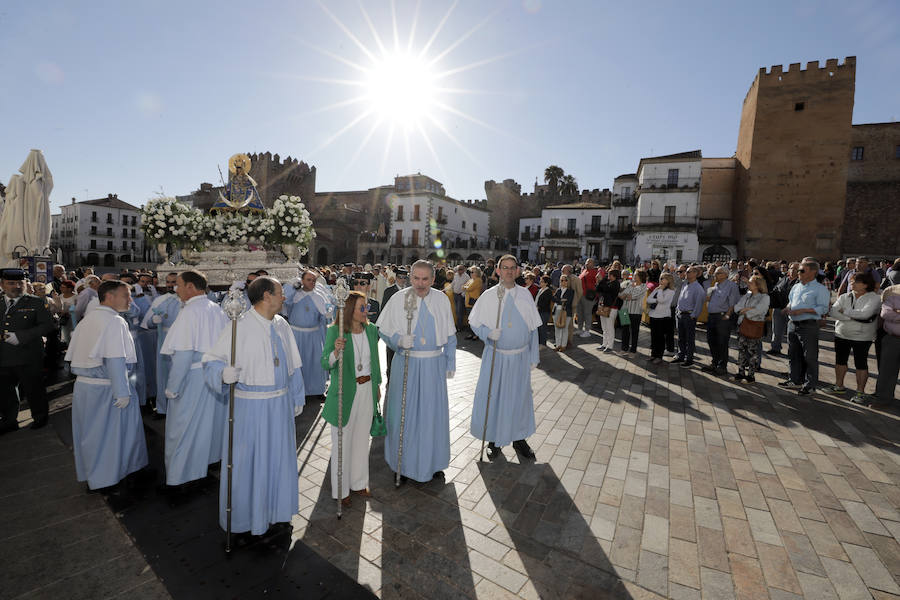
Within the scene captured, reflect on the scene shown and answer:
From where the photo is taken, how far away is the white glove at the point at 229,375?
3008 mm

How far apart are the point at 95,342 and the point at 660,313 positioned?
961cm

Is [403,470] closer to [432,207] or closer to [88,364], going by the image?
[88,364]

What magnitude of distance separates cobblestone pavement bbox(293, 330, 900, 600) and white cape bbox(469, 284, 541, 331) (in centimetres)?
156

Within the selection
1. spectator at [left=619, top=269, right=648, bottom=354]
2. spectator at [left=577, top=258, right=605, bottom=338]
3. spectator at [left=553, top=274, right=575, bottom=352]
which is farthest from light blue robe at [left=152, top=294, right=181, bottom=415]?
spectator at [left=577, top=258, right=605, bottom=338]

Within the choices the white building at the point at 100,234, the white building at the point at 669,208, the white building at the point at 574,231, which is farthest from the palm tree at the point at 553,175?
the white building at the point at 100,234

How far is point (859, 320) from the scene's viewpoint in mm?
6680

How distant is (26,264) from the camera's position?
356 inches

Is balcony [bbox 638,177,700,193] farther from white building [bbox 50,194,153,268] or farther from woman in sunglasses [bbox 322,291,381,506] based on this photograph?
white building [bbox 50,194,153,268]

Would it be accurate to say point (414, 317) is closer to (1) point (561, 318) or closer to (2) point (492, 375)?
(2) point (492, 375)

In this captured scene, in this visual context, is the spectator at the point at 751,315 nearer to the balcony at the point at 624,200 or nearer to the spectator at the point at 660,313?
the spectator at the point at 660,313

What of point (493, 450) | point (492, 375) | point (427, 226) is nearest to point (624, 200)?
point (427, 226)

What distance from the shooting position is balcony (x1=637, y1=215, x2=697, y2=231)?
34906 mm

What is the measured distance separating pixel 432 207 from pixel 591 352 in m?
38.9

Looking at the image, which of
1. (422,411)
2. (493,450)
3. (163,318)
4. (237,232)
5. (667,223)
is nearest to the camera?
(422,411)
